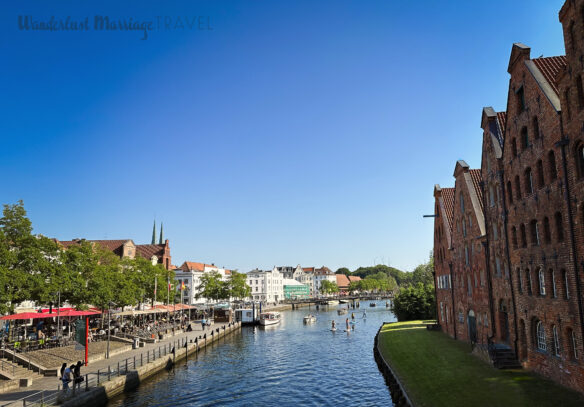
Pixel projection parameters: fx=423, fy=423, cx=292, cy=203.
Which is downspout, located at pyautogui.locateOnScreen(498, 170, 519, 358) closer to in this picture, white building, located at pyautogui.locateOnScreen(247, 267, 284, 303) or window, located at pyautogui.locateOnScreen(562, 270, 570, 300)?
window, located at pyautogui.locateOnScreen(562, 270, 570, 300)

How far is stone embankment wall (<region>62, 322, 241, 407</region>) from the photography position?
2666 centimetres

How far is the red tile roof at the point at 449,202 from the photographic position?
47.5 metres

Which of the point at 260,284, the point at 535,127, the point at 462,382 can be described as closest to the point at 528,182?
the point at 535,127

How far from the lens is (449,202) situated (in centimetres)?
4881

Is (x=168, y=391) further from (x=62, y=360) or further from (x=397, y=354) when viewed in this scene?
(x=397, y=354)

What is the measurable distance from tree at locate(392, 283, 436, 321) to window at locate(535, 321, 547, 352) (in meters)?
38.2

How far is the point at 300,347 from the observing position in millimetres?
58094

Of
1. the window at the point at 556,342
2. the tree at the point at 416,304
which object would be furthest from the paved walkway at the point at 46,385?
the tree at the point at 416,304

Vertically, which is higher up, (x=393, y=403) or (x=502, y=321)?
(x=502, y=321)

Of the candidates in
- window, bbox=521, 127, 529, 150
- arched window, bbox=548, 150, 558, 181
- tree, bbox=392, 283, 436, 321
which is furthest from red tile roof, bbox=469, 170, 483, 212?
tree, bbox=392, 283, 436, 321

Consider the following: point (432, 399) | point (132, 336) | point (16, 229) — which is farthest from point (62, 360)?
point (432, 399)

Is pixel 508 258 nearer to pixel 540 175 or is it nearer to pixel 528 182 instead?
pixel 528 182

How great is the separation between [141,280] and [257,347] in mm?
23358

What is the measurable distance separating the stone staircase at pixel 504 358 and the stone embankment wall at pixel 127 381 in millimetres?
26355
